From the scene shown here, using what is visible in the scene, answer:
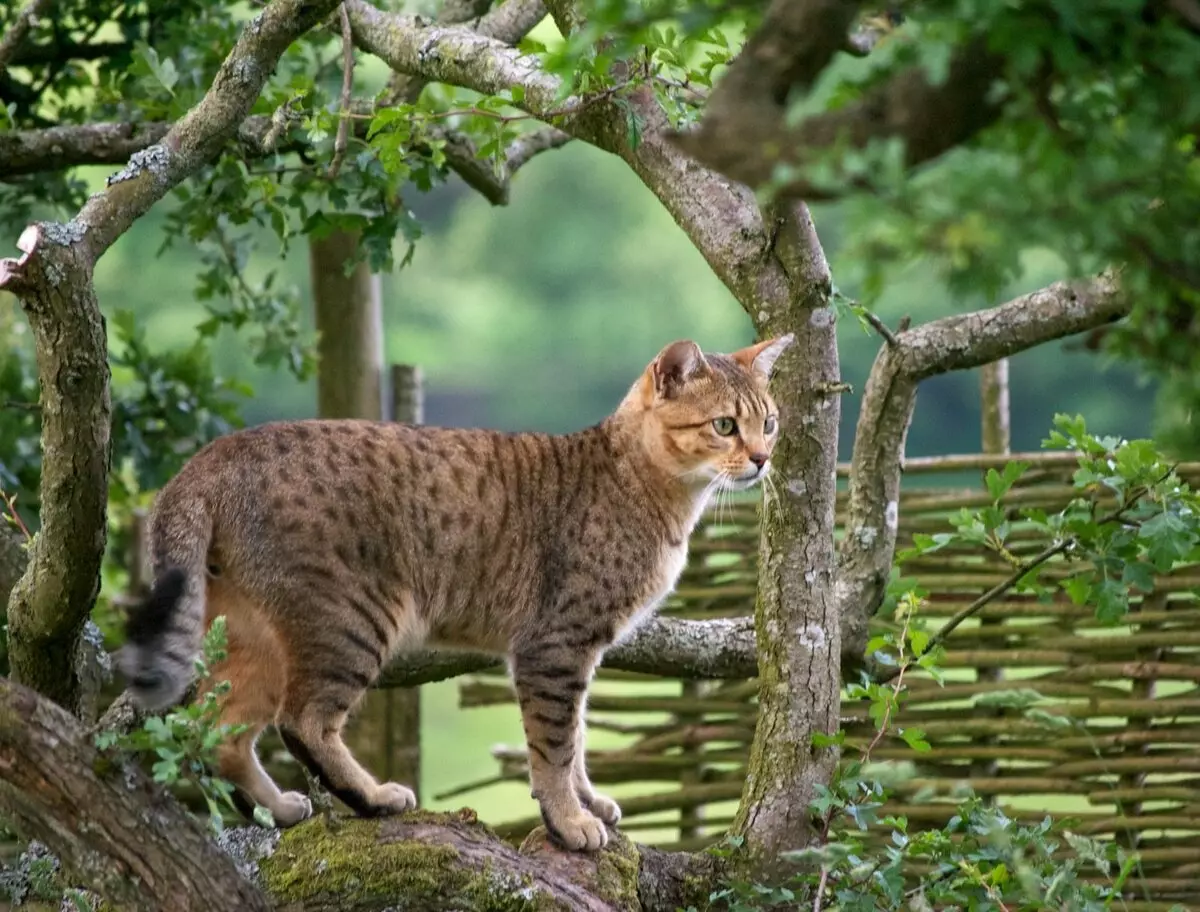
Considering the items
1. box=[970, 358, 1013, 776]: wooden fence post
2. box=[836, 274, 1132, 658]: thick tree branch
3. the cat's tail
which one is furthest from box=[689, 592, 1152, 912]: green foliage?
box=[970, 358, 1013, 776]: wooden fence post

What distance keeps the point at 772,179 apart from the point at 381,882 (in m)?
1.54

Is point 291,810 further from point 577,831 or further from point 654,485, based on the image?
point 654,485

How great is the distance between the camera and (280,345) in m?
4.15

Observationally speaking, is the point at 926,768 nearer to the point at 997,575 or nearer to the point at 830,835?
the point at 997,575

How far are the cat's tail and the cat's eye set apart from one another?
108 centimetres

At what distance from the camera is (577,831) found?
268 centimetres

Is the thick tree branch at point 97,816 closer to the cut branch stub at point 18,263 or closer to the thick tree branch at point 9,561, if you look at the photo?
the cut branch stub at point 18,263

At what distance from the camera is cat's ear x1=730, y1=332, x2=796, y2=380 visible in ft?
8.61

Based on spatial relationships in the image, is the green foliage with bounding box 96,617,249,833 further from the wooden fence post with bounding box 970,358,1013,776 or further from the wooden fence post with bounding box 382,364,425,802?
the wooden fence post with bounding box 970,358,1013,776

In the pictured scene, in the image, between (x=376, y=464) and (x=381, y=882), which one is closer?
(x=381, y=882)

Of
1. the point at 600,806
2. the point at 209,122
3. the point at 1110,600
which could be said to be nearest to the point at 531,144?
the point at 209,122

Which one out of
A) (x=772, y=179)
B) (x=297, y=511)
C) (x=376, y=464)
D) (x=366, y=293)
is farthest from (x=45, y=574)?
(x=366, y=293)

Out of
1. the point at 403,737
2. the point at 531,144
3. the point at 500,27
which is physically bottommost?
the point at 403,737

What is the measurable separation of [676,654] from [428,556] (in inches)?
26.1
